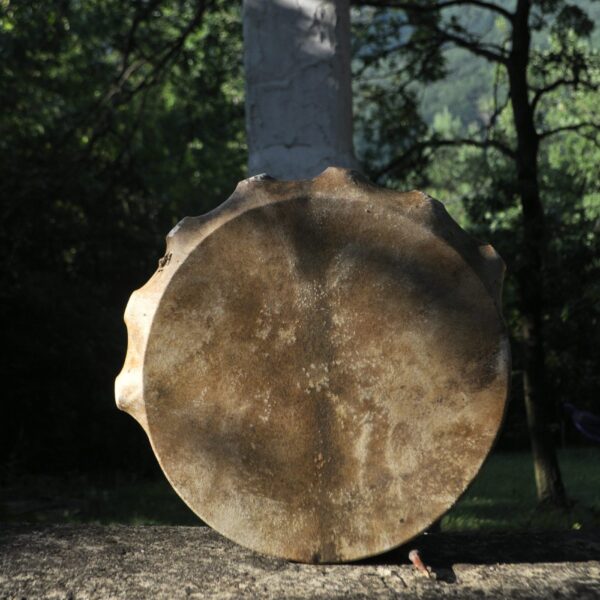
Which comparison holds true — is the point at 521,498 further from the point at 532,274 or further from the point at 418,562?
the point at 418,562

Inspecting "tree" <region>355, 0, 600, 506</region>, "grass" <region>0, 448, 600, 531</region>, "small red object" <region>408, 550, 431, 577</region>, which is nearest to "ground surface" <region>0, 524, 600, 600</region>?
"small red object" <region>408, 550, 431, 577</region>

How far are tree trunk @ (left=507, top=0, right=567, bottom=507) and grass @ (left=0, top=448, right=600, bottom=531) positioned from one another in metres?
0.42

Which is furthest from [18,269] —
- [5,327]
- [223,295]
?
[223,295]

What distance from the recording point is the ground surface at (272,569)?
2.59 m

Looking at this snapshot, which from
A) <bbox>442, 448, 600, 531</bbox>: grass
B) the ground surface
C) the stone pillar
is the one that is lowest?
<bbox>442, 448, 600, 531</bbox>: grass

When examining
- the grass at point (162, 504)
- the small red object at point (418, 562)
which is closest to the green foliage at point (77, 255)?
the grass at point (162, 504)

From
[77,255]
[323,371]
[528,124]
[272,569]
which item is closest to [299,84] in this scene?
[323,371]

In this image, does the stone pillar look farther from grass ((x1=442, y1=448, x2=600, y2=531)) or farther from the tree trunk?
the tree trunk

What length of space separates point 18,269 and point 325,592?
9.11 meters

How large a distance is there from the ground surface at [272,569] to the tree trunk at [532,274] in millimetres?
5198

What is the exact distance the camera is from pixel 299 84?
155 inches

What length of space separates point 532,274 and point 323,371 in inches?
231

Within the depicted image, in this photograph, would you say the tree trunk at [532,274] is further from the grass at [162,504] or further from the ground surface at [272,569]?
the ground surface at [272,569]

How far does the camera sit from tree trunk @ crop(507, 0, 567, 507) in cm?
820
